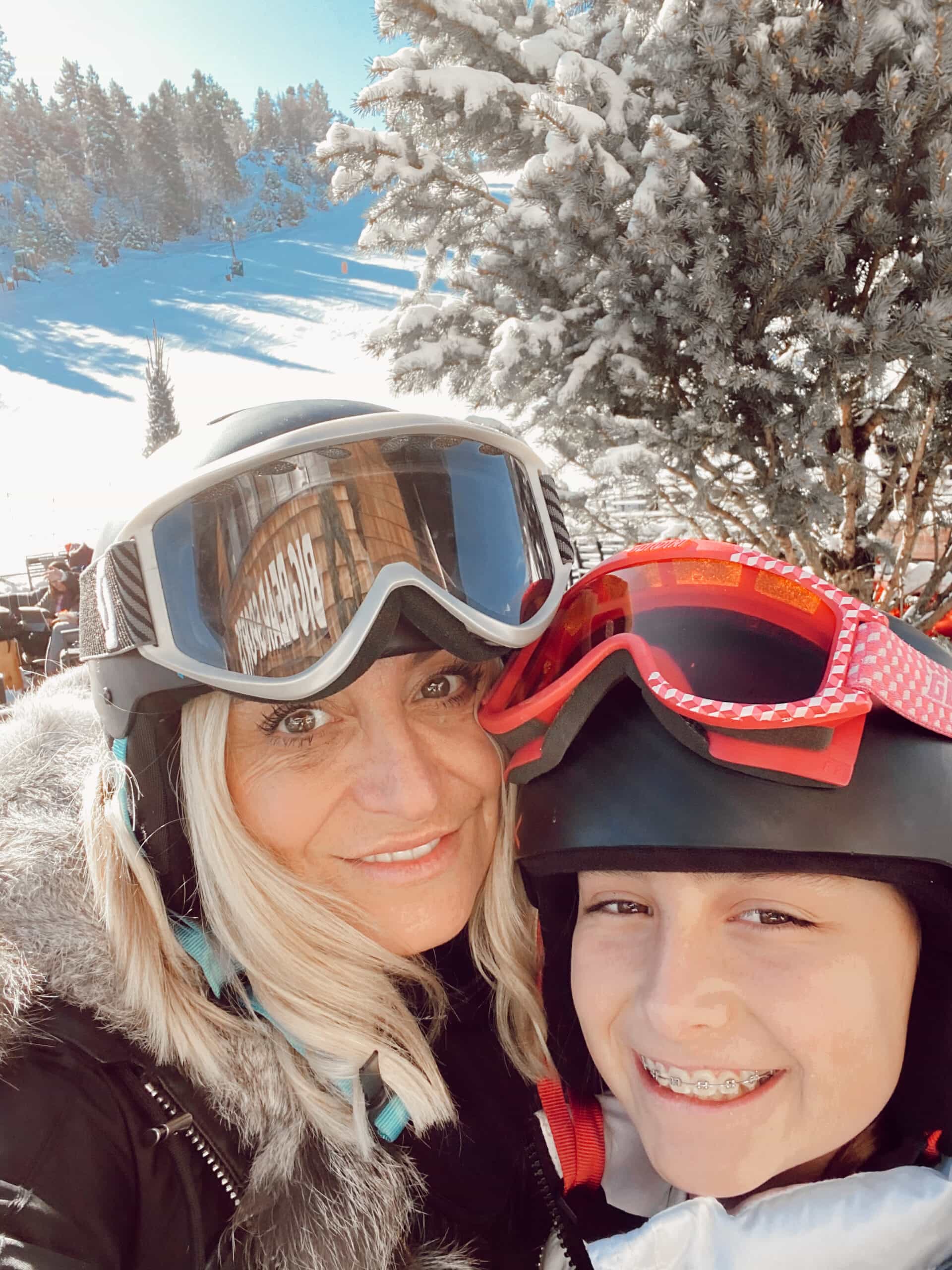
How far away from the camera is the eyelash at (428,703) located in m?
1.39

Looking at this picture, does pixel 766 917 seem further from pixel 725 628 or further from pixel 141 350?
pixel 141 350

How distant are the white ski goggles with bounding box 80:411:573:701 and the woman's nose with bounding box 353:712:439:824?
130 millimetres

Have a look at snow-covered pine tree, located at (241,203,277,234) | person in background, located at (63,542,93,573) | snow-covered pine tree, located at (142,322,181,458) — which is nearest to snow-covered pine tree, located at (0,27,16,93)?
snow-covered pine tree, located at (241,203,277,234)

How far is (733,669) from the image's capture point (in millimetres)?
1251

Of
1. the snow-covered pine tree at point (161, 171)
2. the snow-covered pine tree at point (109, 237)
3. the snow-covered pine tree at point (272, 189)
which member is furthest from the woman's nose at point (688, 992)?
the snow-covered pine tree at point (272, 189)

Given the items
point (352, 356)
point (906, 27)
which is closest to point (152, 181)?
point (352, 356)

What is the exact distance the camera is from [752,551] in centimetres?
140

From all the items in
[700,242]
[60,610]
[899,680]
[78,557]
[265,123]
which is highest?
[265,123]

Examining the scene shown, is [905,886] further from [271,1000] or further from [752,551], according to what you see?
[271,1000]

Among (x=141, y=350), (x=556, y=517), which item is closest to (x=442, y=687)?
(x=556, y=517)

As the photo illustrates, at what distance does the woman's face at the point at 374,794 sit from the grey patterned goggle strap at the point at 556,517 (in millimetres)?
477

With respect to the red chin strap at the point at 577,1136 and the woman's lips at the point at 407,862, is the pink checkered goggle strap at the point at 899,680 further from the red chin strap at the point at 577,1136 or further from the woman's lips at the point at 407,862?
the red chin strap at the point at 577,1136

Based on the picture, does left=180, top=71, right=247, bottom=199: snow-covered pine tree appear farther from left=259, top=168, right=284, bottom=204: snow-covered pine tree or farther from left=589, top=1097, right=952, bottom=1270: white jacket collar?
left=589, top=1097, right=952, bottom=1270: white jacket collar

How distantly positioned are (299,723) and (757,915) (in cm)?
82
